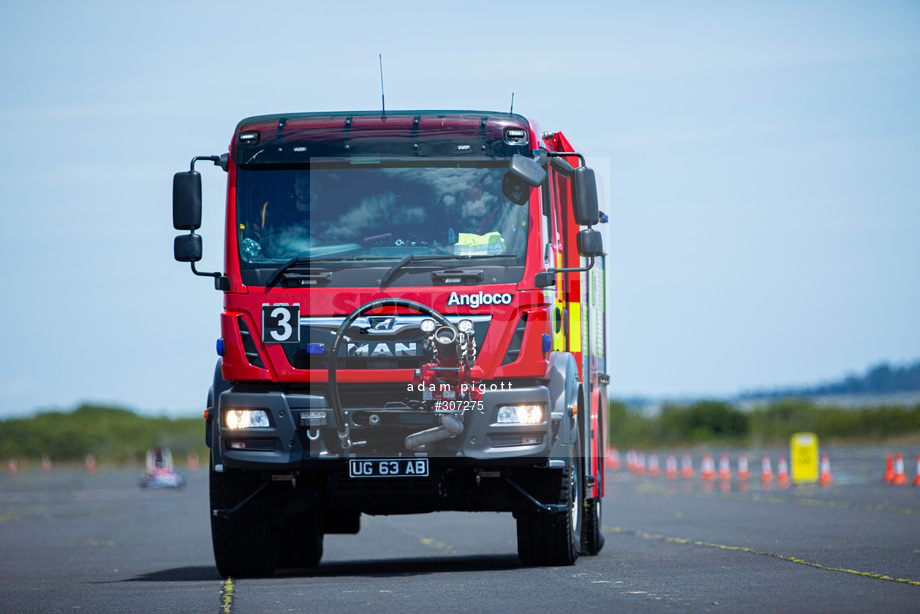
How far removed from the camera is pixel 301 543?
14.5 metres

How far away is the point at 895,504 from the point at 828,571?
1266 centimetres

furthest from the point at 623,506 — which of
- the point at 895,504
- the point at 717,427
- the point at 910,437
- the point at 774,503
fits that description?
the point at 717,427

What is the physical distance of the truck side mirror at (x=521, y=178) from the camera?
35.5 feet

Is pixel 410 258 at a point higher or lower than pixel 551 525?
higher

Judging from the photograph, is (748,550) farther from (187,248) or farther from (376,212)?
(187,248)

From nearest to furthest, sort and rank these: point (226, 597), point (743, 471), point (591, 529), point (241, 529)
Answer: point (226, 597), point (241, 529), point (591, 529), point (743, 471)

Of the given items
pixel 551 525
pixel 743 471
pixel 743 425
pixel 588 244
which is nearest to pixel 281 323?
pixel 588 244

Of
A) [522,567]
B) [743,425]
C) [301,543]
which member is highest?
[522,567]

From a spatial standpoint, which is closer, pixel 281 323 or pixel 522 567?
pixel 281 323

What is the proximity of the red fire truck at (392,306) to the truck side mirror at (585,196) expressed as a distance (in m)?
0.02

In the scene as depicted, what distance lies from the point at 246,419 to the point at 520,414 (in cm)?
214

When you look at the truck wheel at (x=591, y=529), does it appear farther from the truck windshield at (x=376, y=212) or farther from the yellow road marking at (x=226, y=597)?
the truck windshield at (x=376, y=212)

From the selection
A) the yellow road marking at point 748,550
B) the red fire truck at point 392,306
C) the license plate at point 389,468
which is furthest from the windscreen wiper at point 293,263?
the yellow road marking at point 748,550

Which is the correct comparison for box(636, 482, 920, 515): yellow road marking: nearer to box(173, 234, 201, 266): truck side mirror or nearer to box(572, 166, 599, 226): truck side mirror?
box(572, 166, 599, 226): truck side mirror
